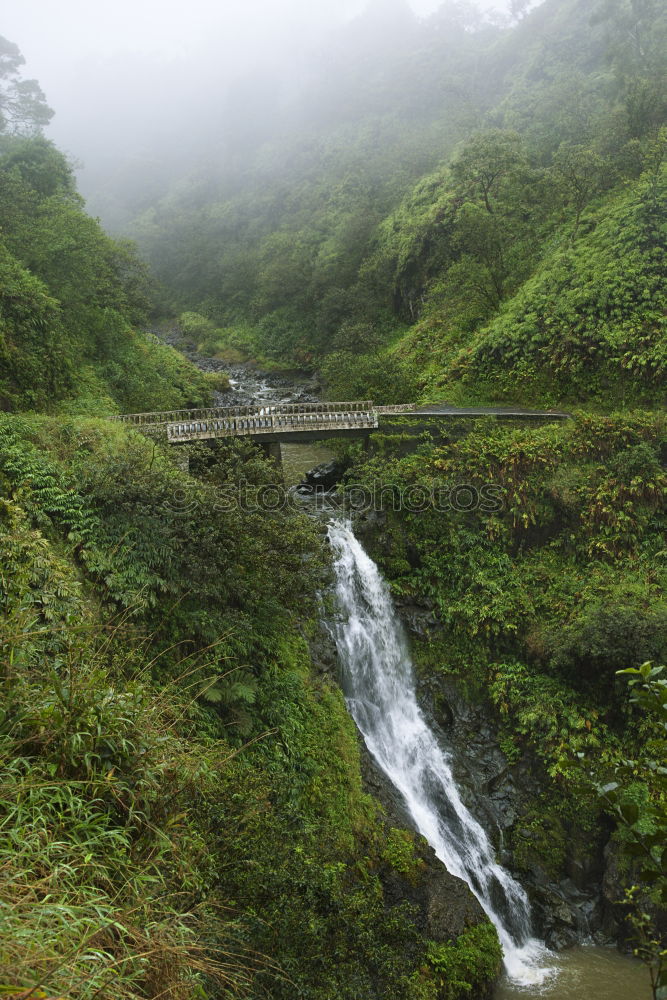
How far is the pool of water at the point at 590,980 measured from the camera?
9288mm

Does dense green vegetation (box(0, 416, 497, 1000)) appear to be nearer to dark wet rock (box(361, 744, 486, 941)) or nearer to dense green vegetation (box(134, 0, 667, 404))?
dark wet rock (box(361, 744, 486, 941))

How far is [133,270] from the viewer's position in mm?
27109

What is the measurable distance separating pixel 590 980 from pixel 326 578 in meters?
8.68

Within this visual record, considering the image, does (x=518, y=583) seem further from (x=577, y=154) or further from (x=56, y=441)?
(x=577, y=154)

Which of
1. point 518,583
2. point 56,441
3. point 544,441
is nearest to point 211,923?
point 56,441

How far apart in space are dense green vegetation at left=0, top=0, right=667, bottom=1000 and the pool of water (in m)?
0.57

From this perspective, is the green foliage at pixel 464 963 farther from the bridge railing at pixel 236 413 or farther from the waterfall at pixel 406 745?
the bridge railing at pixel 236 413

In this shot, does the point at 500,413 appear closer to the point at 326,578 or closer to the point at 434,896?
the point at 326,578

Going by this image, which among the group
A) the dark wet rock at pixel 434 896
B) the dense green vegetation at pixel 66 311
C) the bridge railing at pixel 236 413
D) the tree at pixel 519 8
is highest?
the tree at pixel 519 8

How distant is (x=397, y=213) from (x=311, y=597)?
32.3 meters

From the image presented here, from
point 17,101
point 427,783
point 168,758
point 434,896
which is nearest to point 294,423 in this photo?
point 427,783

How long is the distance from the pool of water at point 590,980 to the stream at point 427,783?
2 cm

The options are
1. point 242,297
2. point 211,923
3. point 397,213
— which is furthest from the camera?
point 242,297

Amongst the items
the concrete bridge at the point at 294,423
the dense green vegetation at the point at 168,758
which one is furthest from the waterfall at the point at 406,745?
the concrete bridge at the point at 294,423
